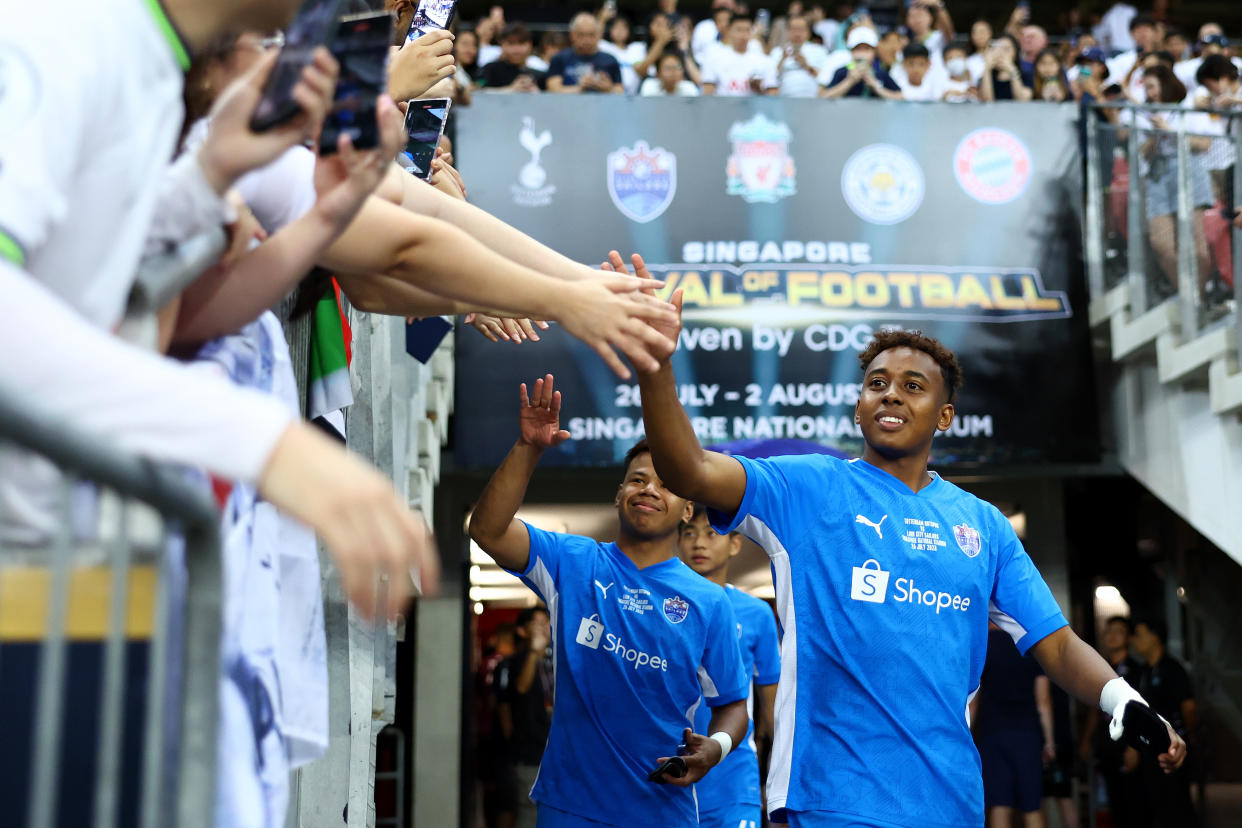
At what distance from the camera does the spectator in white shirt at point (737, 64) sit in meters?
11.8

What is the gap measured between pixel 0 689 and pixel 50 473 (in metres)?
0.26

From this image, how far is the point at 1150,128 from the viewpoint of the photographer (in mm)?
9852

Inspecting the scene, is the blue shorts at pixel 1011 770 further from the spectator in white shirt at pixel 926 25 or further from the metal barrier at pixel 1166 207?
the spectator in white shirt at pixel 926 25

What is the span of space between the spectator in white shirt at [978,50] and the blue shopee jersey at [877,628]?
9.04 meters

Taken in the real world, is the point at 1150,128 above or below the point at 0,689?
above

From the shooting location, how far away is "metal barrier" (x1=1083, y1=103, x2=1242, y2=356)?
348 inches

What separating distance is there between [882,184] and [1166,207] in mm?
2221

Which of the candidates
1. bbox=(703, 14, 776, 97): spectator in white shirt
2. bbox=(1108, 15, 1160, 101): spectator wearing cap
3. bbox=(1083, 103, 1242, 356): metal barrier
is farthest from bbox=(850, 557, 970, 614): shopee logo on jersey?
bbox=(1108, 15, 1160, 101): spectator wearing cap

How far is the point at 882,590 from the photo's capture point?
382 cm

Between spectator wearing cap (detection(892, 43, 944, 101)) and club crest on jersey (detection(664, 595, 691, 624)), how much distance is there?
24.2ft

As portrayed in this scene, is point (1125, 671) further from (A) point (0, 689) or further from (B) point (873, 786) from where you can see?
(A) point (0, 689)

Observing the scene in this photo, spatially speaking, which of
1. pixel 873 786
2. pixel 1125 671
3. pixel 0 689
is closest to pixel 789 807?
pixel 873 786

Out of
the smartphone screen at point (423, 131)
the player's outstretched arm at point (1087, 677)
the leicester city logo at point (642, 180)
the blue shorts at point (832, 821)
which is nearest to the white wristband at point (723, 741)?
the blue shorts at point (832, 821)

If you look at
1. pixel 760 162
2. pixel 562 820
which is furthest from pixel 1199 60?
pixel 562 820
